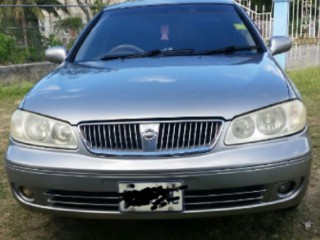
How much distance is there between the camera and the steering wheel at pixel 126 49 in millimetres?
3682

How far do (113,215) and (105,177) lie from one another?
23 cm

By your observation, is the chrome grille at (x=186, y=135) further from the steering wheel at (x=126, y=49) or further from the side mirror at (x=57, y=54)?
the side mirror at (x=57, y=54)

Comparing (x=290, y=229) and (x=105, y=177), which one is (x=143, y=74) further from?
(x=290, y=229)

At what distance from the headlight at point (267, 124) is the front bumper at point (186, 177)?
5 centimetres

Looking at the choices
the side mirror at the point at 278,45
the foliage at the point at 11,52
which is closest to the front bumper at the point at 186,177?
the side mirror at the point at 278,45

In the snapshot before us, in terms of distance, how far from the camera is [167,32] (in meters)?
3.80

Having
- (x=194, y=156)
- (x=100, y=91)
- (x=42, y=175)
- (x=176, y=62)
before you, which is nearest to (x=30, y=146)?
(x=42, y=175)

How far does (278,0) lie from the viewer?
913cm

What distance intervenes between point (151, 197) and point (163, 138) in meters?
0.30

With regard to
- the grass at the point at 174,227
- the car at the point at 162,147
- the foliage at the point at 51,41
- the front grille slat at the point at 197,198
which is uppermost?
the car at the point at 162,147

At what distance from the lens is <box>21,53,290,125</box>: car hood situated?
2498 mm

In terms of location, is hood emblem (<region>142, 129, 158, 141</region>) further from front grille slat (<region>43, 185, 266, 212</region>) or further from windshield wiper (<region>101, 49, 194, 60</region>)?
windshield wiper (<region>101, 49, 194, 60</region>)

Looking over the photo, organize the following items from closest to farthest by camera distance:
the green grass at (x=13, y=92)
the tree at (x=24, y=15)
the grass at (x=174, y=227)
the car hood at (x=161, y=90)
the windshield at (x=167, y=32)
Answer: the car hood at (x=161, y=90) → the grass at (x=174, y=227) → the windshield at (x=167, y=32) → the green grass at (x=13, y=92) → the tree at (x=24, y=15)

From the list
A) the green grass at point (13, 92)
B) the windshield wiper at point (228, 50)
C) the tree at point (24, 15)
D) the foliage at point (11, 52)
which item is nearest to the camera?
the windshield wiper at point (228, 50)
